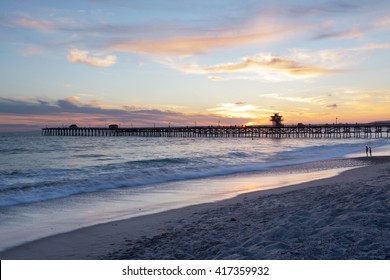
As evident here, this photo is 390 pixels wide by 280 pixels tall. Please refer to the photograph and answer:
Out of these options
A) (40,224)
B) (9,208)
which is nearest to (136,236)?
(40,224)

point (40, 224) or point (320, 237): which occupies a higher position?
point (320, 237)

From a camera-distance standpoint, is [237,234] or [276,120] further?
[276,120]

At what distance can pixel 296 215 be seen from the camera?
278 inches

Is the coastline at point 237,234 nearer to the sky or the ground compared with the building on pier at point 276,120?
nearer to the ground

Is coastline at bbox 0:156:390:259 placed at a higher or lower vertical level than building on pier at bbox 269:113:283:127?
lower

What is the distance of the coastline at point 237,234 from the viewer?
511 centimetres

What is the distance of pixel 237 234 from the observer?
256 inches

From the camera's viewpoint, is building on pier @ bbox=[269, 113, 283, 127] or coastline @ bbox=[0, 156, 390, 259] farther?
building on pier @ bbox=[269, 113, 283, 127]

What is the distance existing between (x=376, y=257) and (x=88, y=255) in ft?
13.7

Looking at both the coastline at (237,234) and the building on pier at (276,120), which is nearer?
the coastline at (237,234)

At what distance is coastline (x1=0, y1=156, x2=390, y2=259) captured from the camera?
5.11m

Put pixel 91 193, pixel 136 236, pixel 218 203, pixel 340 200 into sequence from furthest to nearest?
1. pixel 91 193
2. pixel 218 203
3. pixel 340 200
4. pixel 136 236
